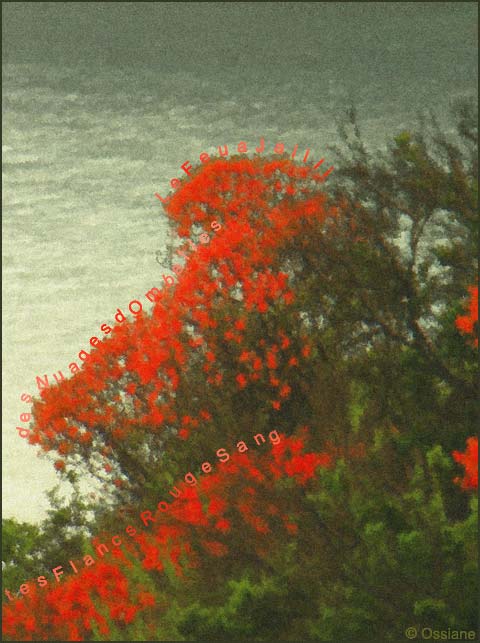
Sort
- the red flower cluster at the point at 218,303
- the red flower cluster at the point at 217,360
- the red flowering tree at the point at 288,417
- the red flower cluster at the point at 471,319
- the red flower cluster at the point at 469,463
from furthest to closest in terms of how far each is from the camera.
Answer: the red flower cluster at the point at 218,303, the red flower cluster at the point at 217,360, the red flowering tree at the point at 288,417, the red flower cluster at the point at 471,319, the red flower cluster at the point at 469,463

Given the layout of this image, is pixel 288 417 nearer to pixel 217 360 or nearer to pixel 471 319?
pixel 217 360

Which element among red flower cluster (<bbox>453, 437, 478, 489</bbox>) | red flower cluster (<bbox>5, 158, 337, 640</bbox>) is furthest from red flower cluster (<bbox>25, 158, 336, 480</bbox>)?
red flower cluster (<bbox>453, 437, 478, 489</bbox>)

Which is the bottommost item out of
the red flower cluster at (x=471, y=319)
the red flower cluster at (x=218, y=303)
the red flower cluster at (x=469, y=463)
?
the red flower cluster at (x=469, y=463)

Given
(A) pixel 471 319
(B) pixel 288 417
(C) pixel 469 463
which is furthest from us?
(B) pixel 288 417

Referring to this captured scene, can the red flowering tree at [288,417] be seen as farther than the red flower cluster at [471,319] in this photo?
Yes

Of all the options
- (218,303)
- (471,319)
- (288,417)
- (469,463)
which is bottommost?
(469,463)

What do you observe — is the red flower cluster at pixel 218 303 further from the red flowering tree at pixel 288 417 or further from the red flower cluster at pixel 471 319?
the red flower cluster at pixel 471 319

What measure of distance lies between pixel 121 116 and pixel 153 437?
3957mm

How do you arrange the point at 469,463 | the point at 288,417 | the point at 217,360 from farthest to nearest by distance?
the point at 217,360
the point at 288,417
the point at 469,463

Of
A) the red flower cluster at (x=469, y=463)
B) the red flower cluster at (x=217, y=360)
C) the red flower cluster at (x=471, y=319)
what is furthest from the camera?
the red flower cluster at (x=217, y=360)

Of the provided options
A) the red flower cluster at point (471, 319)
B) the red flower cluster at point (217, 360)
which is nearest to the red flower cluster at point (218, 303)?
the red flower cluster at point (217, 360)

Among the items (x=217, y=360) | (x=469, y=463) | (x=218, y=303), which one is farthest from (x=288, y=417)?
(x=469, y=463)

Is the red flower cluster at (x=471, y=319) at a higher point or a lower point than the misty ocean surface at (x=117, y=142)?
lower

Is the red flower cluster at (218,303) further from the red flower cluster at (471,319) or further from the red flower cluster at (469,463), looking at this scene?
the red flower cluster at (469,463)
